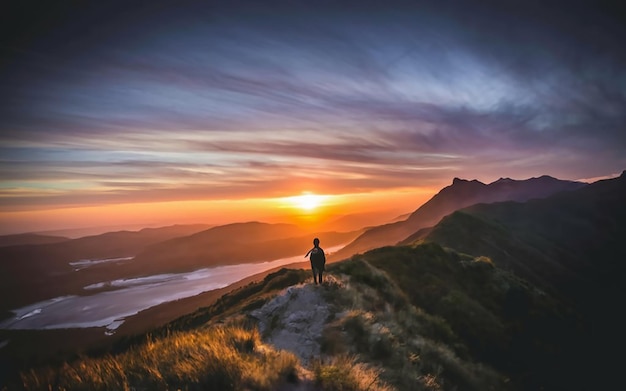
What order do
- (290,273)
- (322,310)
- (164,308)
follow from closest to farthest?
(322,310), (290,273), (164,308)

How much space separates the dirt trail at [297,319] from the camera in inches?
436

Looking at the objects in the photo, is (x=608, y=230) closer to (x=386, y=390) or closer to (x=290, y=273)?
(x=290, y=273)

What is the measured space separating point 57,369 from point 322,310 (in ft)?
32.0

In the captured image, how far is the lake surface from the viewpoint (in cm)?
9159

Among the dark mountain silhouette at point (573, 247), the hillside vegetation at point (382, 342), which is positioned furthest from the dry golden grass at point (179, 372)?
the dark mountain silhouette at point (573, 247)

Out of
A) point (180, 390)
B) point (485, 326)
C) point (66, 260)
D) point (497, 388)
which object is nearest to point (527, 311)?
point (485, 326)

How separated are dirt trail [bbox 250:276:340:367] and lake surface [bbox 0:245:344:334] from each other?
8574 cm

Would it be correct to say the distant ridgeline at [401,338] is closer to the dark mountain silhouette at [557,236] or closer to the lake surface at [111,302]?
the dark mountain silhouette at [557,236]

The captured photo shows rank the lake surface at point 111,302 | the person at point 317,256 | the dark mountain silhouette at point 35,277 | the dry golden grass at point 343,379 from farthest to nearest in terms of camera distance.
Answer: the dark mountain silhouette at point 35,277, the lake surface at point 111,302, the person at point 317,256, the dry golden grass at point 343,379

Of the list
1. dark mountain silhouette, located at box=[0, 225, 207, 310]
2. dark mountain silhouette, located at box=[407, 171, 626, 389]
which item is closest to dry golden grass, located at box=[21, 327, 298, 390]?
dark mountain silhouette, located at box=[407, 171, 626, 389]

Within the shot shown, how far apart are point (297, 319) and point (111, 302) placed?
12325 cm

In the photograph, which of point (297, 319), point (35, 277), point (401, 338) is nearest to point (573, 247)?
point (401, 338)

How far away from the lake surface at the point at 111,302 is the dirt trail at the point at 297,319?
85.7 m

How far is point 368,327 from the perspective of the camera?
12.2 meters
